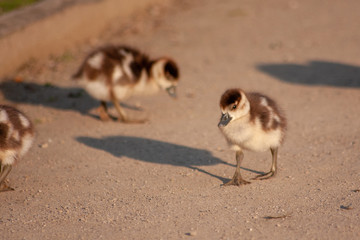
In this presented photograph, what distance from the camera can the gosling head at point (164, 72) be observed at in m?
7.88

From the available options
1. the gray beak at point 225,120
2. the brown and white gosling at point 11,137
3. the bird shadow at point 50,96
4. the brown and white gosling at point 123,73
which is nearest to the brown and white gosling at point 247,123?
the gray beak at point 225,120

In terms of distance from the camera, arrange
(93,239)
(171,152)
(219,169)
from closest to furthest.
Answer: (93,239), (219,169), (171,152)

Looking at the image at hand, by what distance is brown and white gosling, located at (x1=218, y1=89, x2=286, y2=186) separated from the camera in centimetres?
543

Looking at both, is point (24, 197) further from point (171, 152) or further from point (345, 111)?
point (345, 111)

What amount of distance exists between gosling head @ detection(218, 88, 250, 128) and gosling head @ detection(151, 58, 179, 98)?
100 inches

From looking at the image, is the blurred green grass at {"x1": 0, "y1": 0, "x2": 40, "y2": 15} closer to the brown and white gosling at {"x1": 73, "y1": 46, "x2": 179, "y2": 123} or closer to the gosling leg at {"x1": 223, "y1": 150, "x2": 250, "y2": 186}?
the brown and white gosling at {"x1": 73, "y1": 46, "x2": 179, "y2": 123}

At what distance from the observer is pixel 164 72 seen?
7.91 m

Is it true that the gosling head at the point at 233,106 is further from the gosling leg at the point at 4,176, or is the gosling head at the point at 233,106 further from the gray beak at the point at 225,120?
the gosling leg at the point at 4,176

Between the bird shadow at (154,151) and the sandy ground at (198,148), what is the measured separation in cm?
3

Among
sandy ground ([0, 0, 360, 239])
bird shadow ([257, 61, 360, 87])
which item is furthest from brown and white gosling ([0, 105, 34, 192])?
bird shadow ([257, 61, 360, 87])

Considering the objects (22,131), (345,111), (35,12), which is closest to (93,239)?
(22,131)

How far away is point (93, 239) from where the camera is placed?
473cm

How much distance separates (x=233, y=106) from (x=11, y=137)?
2.43 metres

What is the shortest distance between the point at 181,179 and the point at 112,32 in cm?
709
